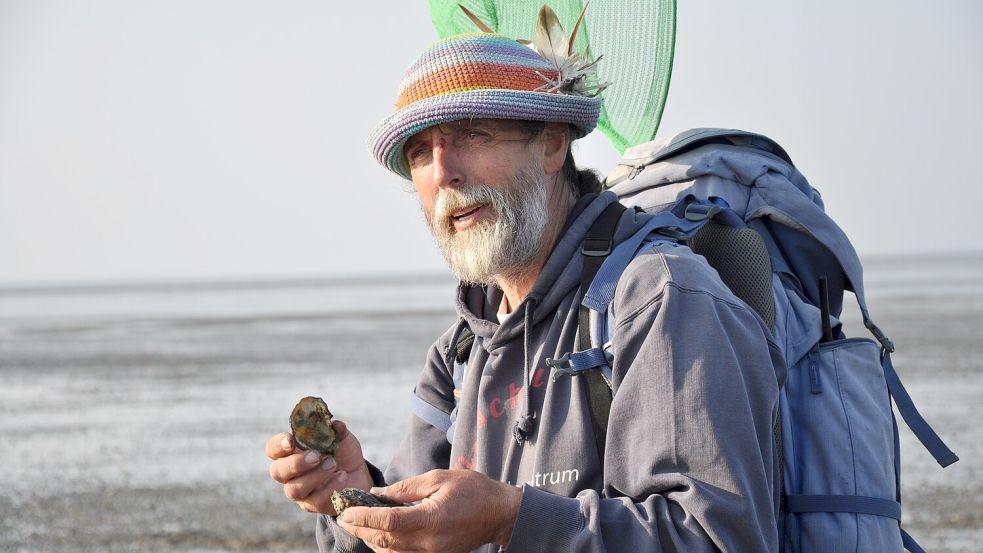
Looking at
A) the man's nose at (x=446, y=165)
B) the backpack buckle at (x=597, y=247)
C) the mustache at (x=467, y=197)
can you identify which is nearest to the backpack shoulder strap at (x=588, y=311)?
the backpack buckle at (x=597, y=247)

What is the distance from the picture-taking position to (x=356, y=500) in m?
2.45

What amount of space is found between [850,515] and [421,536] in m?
1.10

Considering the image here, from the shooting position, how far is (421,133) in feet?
9.97

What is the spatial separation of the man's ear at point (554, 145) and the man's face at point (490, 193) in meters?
0.05

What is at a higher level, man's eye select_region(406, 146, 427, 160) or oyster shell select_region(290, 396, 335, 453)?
man's eye select_region(406, 146, 427, 160)

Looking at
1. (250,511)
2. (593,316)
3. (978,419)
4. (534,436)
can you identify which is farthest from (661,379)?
(978,419)

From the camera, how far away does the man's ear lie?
3066 millimetres

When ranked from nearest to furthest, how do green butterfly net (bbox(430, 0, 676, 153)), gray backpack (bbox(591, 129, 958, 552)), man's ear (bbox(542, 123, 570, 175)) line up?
gray backpack (bbox(591, 129, 958, 552)) < man's ear (bbox(542, 123, 570, 175)) < green butterfly net (bbox(430, 0, 676, 153))

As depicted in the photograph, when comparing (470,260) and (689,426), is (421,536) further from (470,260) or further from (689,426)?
(470,260)

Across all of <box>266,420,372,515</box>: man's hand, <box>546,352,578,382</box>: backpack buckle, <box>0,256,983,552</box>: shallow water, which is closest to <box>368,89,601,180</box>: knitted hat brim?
<box>546,352,578,382</box>: backpack buckle

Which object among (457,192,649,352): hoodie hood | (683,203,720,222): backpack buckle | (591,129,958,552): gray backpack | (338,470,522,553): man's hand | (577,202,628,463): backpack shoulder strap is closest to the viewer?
(338,470,522,553): man's hand

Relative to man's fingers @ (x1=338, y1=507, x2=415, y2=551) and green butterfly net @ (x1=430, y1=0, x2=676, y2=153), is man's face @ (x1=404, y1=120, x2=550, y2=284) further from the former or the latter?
green butterfly net @ (x1=430, y1=0, x2=676, y2=153)

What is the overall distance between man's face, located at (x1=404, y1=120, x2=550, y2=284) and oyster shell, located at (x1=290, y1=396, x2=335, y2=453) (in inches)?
21.8

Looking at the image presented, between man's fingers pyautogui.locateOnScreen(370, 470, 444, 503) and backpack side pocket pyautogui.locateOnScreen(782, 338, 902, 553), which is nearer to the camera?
man's fingers pyautogui.locateOnScreen(370, 470, 444, 503)
